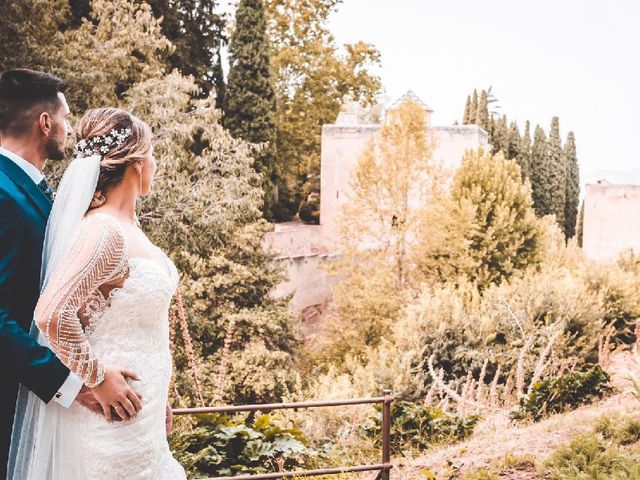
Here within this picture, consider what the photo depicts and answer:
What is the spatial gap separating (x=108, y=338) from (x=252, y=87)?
80.5 feet

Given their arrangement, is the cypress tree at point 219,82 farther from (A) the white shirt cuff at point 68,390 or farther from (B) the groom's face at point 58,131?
(A) the white shirt cuff at point 68,390

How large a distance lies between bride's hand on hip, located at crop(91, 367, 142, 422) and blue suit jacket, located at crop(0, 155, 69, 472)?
0.38 ft

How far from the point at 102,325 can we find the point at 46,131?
2.24 ft

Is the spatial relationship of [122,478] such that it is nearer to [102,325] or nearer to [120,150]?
[102,325]

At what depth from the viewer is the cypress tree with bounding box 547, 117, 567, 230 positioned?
35688mm

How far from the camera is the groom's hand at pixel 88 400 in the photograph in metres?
2.12

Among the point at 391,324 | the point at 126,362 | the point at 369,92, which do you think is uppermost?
the point at 369,92

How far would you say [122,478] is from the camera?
7.22 ft

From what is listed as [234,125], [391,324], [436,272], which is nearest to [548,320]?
[391,324]

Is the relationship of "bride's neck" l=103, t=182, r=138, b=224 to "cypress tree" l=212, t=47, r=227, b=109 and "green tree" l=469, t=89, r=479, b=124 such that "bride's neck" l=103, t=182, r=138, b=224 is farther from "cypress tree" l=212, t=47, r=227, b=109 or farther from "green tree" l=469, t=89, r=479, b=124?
"green tree" l=469, t=89, r=479, b=124

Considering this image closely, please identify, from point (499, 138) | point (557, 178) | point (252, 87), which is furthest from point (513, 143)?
point (252, 87)

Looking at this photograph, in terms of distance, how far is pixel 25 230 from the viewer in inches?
86.4

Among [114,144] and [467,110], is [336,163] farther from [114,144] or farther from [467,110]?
[114,144]

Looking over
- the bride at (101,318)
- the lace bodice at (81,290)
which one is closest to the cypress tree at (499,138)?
the bride at (101,318)
